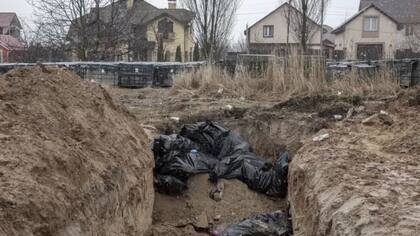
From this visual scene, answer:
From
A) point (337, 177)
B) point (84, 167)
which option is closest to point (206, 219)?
point (337, 177)

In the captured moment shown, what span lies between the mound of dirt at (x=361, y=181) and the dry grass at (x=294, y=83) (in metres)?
5.02

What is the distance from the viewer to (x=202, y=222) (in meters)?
7.31

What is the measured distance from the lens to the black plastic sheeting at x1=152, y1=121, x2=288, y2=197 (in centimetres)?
796

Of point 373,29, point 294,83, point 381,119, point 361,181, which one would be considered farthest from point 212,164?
point 373,29

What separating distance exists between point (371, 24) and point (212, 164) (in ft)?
146

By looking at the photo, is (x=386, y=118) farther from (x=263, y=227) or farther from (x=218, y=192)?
(x=218, y=192)

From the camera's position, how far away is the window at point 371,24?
49.5 meters

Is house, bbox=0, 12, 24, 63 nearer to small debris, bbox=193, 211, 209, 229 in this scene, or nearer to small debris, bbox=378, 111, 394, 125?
small debris, bbox=193, 211, 209, 229

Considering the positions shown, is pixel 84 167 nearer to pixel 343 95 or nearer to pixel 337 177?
pixel 337 177

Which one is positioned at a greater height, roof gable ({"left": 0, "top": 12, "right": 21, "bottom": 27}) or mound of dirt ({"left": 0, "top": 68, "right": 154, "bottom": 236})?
roof gable ({"left": 0, "top": 12, "right": 21, "bottom": 27})

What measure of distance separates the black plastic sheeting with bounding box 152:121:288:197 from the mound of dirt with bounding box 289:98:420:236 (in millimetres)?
853

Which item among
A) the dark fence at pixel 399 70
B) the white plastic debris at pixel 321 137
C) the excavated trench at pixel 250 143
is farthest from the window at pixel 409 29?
the white plastic debris at pixel 321 137

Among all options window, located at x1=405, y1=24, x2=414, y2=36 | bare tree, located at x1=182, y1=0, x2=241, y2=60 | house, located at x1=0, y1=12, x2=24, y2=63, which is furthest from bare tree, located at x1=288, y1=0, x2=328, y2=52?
window, located at x1=405, y1=24, x2=414, y2=36

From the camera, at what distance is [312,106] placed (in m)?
11.2
